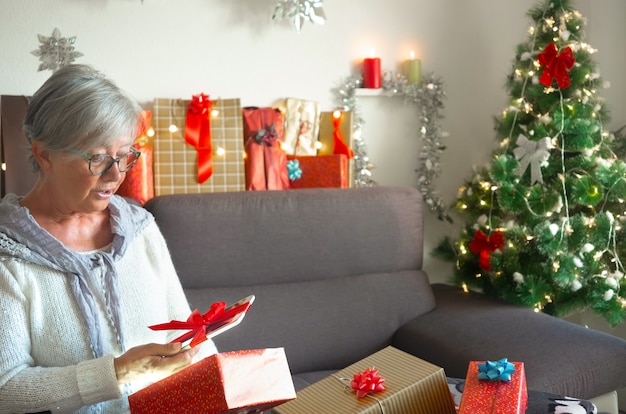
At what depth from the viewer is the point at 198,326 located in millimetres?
1302

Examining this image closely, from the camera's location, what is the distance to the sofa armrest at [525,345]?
1.95 metres

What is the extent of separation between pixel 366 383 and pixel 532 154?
1566 mm

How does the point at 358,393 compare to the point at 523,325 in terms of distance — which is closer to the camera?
the point at 358,393

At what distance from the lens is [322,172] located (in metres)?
2.68

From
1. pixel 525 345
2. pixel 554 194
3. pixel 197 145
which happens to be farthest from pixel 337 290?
pixel 554 194

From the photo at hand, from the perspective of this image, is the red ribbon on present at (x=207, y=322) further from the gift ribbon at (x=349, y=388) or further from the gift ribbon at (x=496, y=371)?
the gift ribbon at (x=496, y=371)

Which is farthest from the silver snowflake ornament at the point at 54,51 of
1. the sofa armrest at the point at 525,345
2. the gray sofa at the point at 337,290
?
the sofa armrest at the point at 525,345

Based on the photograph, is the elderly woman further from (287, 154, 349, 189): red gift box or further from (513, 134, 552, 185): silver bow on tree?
(513, 134, 552, 185): silver bow on tree

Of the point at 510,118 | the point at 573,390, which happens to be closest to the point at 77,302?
the point at 573,390

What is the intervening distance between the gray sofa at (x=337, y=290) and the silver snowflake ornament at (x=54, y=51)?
685 millimetres

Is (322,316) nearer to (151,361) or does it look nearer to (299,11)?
(151,361)

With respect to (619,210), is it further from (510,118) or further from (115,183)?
(115,183)

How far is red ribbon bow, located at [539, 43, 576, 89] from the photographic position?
2.57 meters

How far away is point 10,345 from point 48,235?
9.8 inches
